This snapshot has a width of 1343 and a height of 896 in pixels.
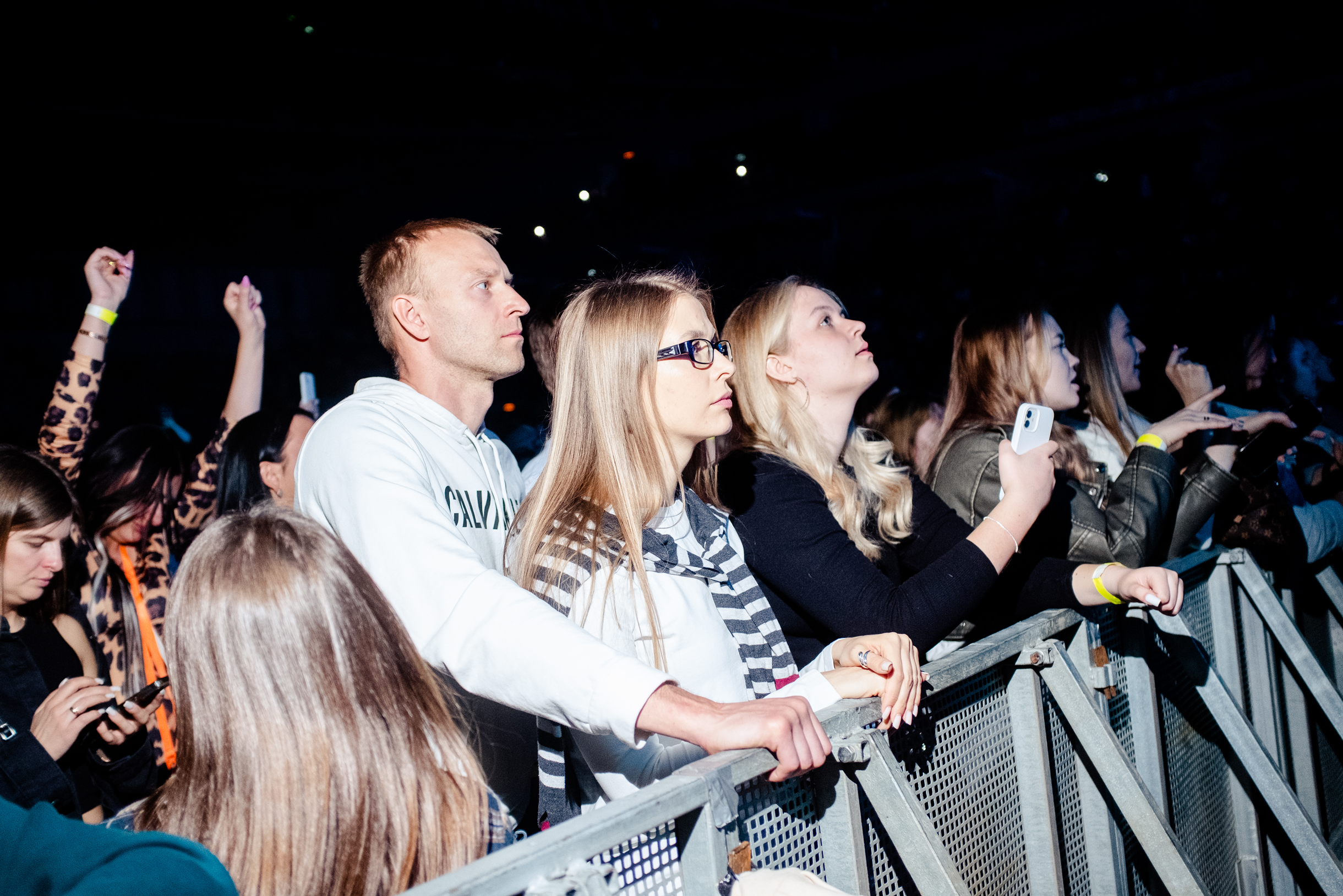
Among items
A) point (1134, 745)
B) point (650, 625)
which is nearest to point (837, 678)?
point (650, 625)

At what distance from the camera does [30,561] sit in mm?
1922

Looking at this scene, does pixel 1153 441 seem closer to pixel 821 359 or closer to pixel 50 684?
pixel 821 359

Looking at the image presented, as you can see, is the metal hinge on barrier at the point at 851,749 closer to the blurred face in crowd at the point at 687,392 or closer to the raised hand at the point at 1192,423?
the blurred face in crowd at the point at 687,392

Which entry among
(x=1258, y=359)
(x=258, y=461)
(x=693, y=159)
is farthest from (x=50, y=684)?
(x=693, y=159)

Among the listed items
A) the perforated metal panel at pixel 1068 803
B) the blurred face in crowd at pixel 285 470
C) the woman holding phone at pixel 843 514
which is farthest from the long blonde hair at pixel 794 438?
the blurred face in crowd at pixel 285 470

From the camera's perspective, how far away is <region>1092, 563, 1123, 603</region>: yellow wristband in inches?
71.8

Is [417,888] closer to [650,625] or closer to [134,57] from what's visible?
[650,625]

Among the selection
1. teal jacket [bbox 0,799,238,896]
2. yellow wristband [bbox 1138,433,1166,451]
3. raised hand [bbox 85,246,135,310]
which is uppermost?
raised hand [bbox 85,246,135,310]

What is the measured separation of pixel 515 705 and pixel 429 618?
204 mm

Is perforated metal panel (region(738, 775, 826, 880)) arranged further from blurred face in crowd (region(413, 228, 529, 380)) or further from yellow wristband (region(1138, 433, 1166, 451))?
yellow wristband (region(1138, 433, 1166, 451))

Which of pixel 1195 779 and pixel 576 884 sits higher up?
pixel 576 884

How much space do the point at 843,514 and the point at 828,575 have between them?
1.00 ft

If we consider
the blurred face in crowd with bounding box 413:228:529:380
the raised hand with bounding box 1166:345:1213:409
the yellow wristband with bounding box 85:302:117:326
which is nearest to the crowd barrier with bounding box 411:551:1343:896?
the raised hand with bounding box 1166:345:1213:409

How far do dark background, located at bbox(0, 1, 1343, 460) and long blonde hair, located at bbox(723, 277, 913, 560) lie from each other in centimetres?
295
